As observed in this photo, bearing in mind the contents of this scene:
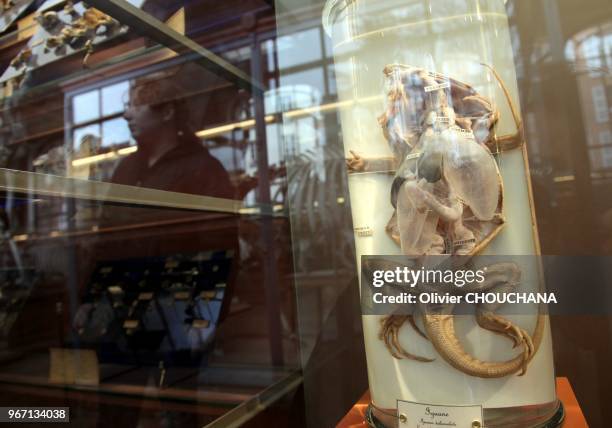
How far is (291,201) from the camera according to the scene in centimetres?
133

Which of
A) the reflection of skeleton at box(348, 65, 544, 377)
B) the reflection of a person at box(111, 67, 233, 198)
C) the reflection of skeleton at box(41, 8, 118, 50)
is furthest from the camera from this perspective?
the reflection of a person at box(111, 67, 233, 198)

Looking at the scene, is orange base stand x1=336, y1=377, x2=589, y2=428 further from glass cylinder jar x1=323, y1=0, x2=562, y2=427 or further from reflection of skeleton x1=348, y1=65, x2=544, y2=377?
reflection of skeleton x1=348, y1=65, x2=544, y2=377

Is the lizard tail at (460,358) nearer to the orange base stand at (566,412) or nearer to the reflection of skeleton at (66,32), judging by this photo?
the orange base stand at (566,412)

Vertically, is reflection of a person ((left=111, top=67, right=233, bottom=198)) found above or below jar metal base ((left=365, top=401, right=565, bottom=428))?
above

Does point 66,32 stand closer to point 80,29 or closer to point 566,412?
point 80,29

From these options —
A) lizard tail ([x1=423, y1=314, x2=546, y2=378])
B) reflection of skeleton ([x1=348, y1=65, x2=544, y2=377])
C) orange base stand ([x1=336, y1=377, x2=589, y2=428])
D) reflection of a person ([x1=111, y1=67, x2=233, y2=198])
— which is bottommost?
orange base stand ([x1=336, y1=377, x2=589, y2=428])

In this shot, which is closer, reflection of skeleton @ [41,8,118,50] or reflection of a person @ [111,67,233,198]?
reflection of skeleton @ [41,8,118,50]

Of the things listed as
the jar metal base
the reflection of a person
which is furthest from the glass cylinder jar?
the reflection of a person

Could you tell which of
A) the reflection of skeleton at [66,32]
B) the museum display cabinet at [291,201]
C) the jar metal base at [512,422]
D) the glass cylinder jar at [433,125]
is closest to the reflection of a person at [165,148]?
the museum display cabinet at [291,201]

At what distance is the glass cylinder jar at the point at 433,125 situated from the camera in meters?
0.71

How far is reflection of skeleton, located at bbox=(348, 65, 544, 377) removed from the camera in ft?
2.26

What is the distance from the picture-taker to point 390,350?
759 millimetres

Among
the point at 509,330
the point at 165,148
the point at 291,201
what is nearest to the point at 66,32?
the point at 165,148

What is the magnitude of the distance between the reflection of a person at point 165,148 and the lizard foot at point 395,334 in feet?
2.24
